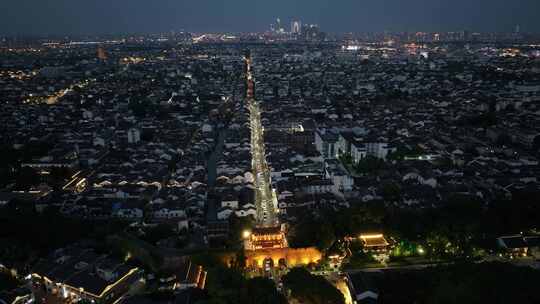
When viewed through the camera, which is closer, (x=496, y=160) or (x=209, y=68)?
(x=496, y=160)

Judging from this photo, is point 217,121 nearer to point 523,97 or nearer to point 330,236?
point 330,236

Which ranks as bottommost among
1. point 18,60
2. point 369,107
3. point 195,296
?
point 195,296

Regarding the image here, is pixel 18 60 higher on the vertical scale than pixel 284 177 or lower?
A: higher

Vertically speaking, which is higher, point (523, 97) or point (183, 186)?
point (523, 97)

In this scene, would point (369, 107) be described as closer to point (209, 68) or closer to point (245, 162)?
point (245, 162)

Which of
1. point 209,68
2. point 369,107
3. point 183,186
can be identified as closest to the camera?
point 183,186

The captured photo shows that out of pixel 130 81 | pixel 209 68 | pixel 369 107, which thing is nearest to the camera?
pixel 369 107

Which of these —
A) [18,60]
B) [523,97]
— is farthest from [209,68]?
[523,97]

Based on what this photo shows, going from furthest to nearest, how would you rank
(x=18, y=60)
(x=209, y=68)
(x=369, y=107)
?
(x=18, y=60) → (x=209, y=68) → (x=369, y=107)

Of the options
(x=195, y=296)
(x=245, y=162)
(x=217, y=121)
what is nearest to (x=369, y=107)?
(x=217, y=121)
